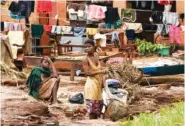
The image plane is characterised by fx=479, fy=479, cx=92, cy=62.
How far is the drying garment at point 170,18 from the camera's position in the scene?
16172 millimetres

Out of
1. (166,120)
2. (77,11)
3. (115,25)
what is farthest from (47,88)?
(115,25)

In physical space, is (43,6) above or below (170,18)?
above

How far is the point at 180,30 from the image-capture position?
16438mm

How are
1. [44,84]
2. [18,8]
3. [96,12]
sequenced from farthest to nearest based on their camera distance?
1. [96,12]
2. [18,8]
3. [44,84]

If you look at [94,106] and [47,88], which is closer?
[94,106]

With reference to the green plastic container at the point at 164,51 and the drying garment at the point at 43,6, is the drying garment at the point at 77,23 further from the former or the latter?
the green plastic container at the point at 164,51

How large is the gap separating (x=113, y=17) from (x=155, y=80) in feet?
9.84

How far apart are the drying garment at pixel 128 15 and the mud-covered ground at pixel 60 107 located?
4221mm

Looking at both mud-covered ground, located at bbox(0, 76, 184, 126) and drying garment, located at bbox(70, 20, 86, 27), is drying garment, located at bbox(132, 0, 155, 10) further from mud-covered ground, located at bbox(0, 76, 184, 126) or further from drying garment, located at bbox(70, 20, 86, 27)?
mud-covered ground, located at bbox(0, 76, 184, 126)

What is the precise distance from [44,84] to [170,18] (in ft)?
26.0

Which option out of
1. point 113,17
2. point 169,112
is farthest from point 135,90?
point 113,17

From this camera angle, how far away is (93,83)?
809cm

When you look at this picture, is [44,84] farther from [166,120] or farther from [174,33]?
[174,33]

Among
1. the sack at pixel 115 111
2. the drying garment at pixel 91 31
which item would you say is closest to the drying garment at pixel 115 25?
the drying garment at pixel 91 31
